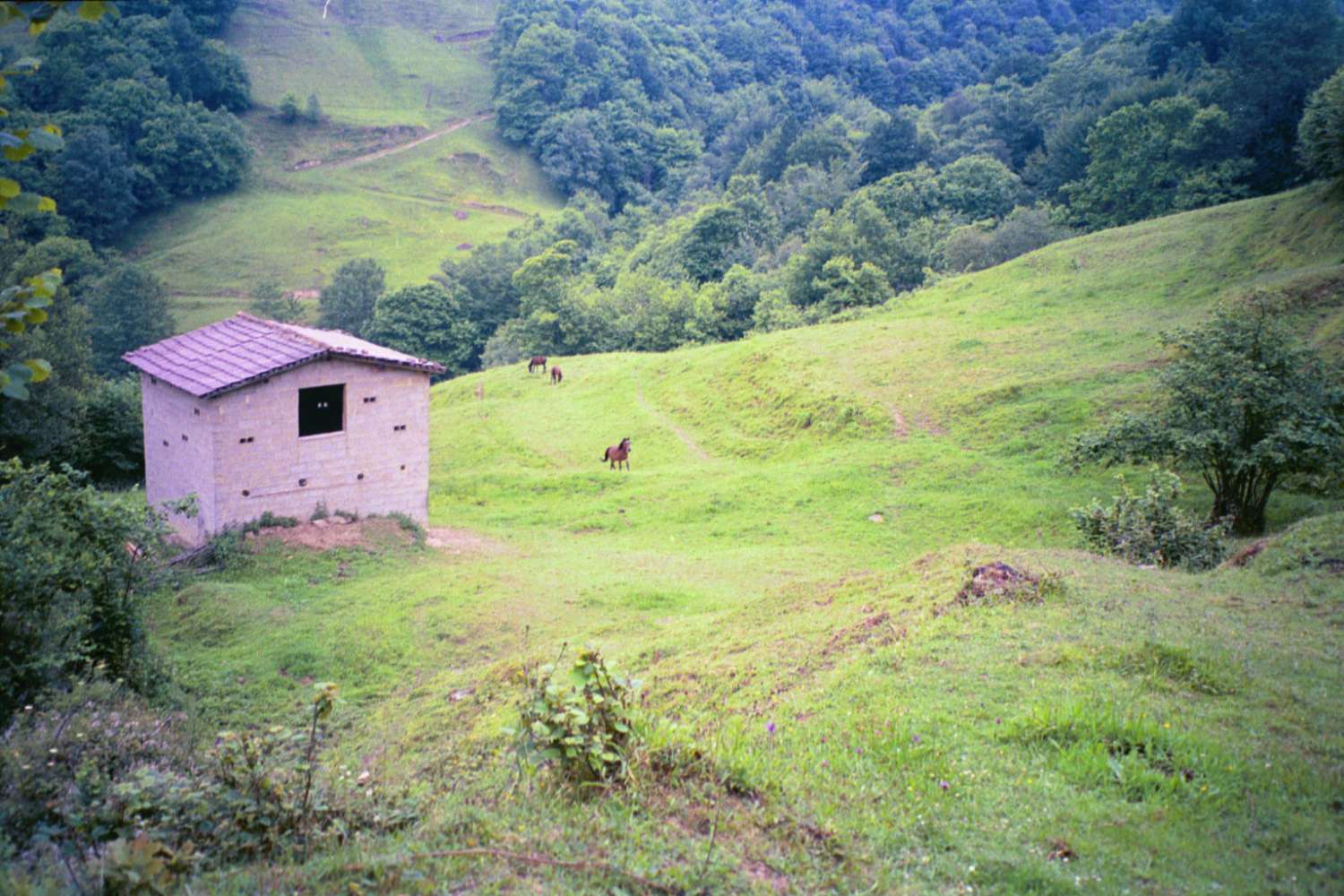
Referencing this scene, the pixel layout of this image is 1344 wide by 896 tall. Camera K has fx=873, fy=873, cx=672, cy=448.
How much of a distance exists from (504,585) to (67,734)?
11.6 m

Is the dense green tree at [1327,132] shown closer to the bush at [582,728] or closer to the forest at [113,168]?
the bush at [582,728]

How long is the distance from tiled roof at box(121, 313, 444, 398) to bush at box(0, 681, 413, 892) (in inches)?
597

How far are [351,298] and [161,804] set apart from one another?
244ft

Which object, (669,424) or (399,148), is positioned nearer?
(669,424)

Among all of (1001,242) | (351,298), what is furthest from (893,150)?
(351,298)

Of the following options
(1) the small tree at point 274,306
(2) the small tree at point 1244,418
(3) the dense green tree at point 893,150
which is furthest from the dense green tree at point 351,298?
(2) the small tree at point 1244,418

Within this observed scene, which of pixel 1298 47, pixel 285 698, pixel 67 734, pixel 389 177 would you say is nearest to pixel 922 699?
pixel 67 734

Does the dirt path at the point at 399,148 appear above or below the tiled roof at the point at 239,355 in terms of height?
above

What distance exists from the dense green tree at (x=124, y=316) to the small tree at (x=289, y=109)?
50771mm

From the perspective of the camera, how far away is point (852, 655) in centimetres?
955

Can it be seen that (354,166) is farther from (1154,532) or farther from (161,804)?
(161,804)

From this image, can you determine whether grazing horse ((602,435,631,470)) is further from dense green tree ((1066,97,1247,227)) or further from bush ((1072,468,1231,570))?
dense green tree ((1066,97,1247,227))

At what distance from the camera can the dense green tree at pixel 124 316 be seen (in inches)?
2388

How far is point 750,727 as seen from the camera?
762cm
